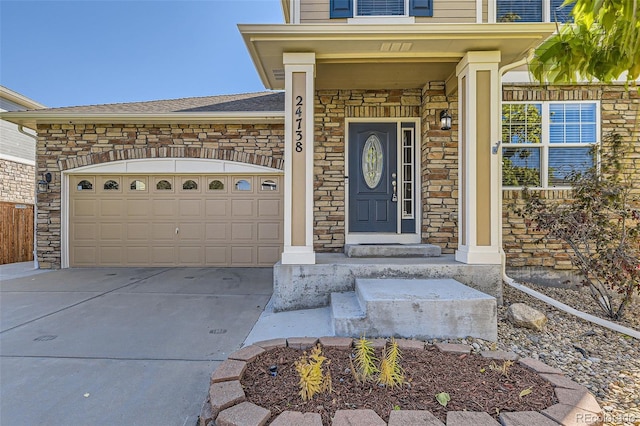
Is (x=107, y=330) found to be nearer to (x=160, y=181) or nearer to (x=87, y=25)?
(x=160, y=181)

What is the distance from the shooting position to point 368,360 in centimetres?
220

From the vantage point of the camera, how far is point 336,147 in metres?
5.43

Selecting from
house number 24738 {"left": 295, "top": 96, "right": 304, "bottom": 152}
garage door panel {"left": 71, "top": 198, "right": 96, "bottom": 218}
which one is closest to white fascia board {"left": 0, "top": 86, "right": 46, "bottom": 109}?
garage door panel {"left": 71, "top": 198, "right": 96, "bottom": 218}

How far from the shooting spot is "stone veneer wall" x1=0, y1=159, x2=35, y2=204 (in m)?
8.97

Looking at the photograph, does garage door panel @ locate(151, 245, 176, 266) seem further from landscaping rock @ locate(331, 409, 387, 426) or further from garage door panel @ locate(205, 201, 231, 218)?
landscaping rock @ locate(331, 409, 387, 426)

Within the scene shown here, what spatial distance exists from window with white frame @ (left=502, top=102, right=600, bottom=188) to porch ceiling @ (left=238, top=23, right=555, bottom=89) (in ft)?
4.67

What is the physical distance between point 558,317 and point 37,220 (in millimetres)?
9423

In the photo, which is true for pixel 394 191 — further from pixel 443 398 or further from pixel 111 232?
pixel 111 232

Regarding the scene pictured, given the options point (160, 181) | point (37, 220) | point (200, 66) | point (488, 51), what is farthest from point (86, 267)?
Result: point (200, 66)

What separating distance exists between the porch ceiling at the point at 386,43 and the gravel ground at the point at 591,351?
3140 millimetres

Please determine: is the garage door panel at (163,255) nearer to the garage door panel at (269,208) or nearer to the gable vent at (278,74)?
the garage door panel at (269,208)

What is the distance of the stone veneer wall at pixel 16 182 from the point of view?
353 inches

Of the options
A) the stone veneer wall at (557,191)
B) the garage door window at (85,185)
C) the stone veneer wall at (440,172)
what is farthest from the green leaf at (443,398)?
the garage door window at (85,185)

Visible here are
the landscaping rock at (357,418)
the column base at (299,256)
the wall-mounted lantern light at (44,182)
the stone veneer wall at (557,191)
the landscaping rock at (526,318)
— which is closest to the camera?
the landscaping rock at (357,418)
